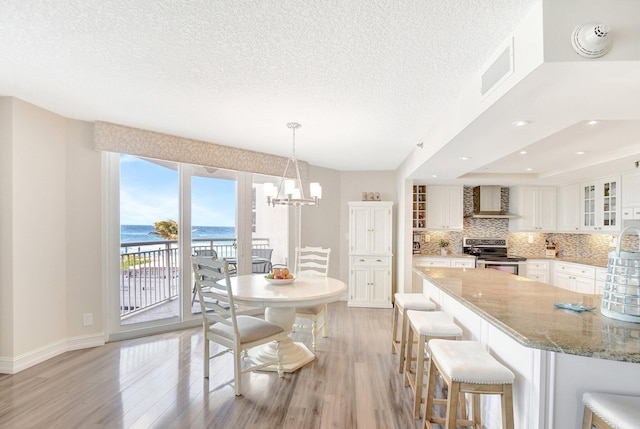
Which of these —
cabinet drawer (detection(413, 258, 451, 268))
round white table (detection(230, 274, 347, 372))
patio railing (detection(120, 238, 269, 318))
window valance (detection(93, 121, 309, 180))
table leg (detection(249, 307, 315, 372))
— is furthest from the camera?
cabinet drawer (detection(413, 258, 451, 268))

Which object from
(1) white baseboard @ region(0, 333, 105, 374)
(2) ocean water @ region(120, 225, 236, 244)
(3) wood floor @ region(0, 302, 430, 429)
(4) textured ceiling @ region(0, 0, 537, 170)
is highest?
(4) textured ceiling @ region(0, 0, 537, 170)

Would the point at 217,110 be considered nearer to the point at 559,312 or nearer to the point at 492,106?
the point at 492,106

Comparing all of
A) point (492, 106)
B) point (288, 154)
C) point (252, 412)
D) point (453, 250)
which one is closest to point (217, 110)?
point (288, 154)

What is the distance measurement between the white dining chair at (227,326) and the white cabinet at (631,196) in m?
4.70

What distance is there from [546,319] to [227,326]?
2173 mm

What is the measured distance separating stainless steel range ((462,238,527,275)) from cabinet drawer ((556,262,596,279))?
513 millimetres

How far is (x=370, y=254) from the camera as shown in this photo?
5223 millimetres

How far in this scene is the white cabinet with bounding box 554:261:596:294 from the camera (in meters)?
4.63

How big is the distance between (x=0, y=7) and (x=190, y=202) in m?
2.64

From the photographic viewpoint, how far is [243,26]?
1.70 metres

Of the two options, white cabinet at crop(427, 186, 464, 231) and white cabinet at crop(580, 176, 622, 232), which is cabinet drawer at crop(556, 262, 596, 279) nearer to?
white cabinet at crop(580, 176, 622, 232)

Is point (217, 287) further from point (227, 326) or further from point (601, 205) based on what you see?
point (601, 205)

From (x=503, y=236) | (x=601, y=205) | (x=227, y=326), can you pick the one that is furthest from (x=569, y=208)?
(x=227, y=326)

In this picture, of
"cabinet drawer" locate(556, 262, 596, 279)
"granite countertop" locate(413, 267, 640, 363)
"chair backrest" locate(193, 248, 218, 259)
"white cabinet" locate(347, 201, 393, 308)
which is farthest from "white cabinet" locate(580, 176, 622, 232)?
"chair backrest" locate(193, 248, 218, 259)
